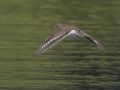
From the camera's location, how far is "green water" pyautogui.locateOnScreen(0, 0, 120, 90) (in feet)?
48.0

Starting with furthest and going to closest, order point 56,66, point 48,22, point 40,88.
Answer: point 48,22 < point 56,66 < point 40,88

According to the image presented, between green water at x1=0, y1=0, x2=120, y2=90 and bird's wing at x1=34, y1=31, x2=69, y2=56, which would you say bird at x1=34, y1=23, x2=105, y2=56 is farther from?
green water at x1=0, y1=0, x2=120, y2=90

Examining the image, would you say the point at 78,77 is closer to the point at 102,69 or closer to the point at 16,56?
the point at 102,69

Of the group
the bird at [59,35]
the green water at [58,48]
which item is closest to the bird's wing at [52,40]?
the bird at [59,35]

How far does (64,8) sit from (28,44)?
618 centimetres

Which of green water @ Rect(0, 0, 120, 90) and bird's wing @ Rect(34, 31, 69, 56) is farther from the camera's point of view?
green water @ Rect(0, 0, 120, 90)

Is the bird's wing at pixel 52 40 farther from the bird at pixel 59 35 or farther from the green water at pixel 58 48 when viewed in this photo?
the green water at pixel 58 48

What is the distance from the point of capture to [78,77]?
15047 millimetres

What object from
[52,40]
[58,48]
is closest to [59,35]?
[52,40]

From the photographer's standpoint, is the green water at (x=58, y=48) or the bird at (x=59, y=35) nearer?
the bird at (x=59, y=35)

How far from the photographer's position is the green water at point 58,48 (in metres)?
14.6

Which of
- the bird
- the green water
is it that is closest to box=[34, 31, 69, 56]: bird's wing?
the bird

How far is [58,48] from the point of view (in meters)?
18.3

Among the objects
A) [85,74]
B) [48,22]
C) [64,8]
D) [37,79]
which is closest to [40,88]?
[37,79]
